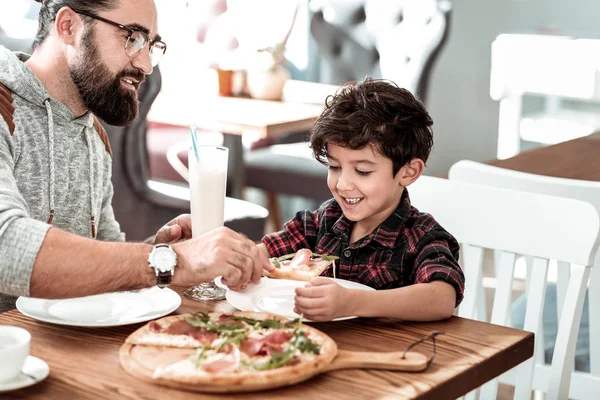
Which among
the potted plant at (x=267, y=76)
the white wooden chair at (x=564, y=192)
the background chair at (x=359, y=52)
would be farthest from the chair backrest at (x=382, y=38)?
the white wooden chair at (x=564, y=192)

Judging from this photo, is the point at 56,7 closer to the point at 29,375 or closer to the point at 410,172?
the point at 410,172

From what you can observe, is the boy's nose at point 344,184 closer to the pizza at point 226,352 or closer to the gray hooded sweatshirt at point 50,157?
the pizza at point 226,352

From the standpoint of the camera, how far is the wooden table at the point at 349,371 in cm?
124

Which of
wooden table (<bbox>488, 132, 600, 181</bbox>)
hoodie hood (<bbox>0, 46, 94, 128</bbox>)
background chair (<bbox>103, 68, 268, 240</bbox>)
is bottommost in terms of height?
background chair (<bbox>103, 68, 268, 240</bbox>)

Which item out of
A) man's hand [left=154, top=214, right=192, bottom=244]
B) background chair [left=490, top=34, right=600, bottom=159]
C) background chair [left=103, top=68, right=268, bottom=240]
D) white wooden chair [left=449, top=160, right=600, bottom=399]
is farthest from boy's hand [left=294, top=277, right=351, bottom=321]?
background chair [left=490, top=34, right=600, bottom=159]

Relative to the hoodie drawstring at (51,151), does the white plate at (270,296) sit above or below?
below

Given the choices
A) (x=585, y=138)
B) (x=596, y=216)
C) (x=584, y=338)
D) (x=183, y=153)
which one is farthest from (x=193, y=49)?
(x=596, y=216)

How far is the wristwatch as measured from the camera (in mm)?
1467

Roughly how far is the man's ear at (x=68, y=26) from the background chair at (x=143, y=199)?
4.93 ft

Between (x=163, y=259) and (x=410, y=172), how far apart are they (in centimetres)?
65

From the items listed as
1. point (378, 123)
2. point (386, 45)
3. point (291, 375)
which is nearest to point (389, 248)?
point (378, 123)

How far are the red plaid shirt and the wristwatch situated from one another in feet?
1.52

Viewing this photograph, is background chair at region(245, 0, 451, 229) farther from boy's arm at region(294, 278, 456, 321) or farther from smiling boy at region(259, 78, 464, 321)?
boy's arm at region(294, 278, 456, 321)

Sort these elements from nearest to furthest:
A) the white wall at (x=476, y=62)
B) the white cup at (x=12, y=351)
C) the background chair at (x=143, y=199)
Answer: the white cup at (x=12, y=351), the background chair at (x=143, y=199), the white wall at (x=476, y=62)
